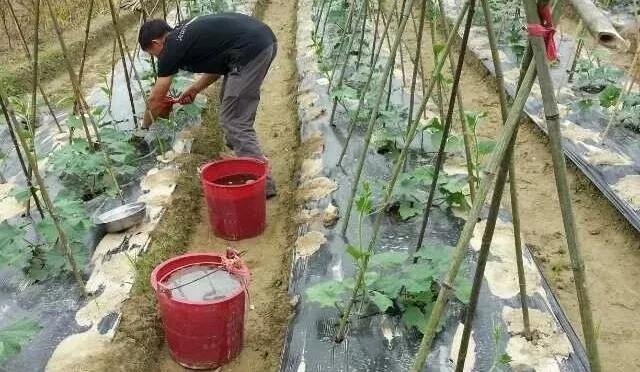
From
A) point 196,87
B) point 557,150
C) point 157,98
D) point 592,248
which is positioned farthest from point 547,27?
point 196,87

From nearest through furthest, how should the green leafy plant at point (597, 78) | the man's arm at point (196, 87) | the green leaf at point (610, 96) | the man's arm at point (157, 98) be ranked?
the man's arm at point (157, 98), the man's arm at point (196, 87), the green leaf at point (610, 96), the green leafy plant at point (597, 78)

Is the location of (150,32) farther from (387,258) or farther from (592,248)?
(592,248)

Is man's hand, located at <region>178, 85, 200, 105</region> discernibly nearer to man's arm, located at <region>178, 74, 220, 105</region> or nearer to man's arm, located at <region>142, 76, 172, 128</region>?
man's arm, located at <region>178, 74, 220, 105</region>

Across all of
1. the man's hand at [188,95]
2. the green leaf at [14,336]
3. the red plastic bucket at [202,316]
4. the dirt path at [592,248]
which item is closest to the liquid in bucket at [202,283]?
the red plastic bucket at [202,316]

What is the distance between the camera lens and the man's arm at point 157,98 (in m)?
4.27

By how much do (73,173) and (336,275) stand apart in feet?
6.80

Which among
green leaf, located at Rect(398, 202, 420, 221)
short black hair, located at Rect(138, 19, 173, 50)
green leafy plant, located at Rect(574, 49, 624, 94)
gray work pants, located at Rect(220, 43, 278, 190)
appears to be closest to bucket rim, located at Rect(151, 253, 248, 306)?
green leaf, located at Rect(398, 202, 420, 221)

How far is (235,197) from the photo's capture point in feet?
13.2

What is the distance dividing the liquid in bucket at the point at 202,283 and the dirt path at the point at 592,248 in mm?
1754

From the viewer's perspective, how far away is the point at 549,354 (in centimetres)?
262

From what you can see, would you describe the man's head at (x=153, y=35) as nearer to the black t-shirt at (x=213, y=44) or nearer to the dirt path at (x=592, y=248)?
the black t-shirt at (x=213, y=44)

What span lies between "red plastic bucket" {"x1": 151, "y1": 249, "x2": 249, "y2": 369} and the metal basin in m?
0.83

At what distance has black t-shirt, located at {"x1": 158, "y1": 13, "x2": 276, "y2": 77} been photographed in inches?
166

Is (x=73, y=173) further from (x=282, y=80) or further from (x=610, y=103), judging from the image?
(x=610, y=103)
